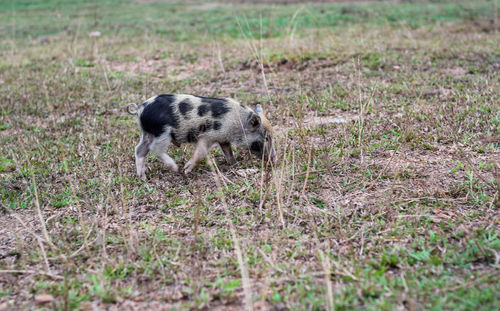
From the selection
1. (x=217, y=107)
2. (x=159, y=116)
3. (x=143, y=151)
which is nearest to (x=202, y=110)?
(x=217, y=107)

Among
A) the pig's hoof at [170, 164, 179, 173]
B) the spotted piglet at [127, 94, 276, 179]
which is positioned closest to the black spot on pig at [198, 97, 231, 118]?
the spotted piglet at [127, 94, 276, 179]

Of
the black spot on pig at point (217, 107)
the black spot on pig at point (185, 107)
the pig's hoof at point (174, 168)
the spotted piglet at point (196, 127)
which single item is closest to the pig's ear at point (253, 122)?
the spotted piglet at point (196, 127)

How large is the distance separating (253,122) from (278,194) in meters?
1.43

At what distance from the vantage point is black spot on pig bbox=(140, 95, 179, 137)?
5109 millimetres

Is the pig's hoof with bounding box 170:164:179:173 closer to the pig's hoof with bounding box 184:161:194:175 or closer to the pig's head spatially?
the pig's hoof with bounding box 184:161:194:175

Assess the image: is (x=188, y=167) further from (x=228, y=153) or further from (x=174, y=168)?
(x=228, y=153)

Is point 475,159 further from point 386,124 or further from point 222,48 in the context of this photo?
point 222,48

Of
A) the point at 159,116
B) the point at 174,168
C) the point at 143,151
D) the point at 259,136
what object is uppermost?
the point at 159,116

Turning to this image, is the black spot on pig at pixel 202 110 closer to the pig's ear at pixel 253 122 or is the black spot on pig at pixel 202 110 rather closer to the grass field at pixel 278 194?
the pig's ear at pixel 253 122

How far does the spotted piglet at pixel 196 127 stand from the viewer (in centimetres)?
514

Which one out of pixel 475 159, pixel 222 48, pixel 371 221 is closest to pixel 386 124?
pixel 475 159

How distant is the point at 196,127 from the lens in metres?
5.18

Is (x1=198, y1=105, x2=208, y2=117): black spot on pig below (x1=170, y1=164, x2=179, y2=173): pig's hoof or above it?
above

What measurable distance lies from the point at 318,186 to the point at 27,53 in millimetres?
10764
